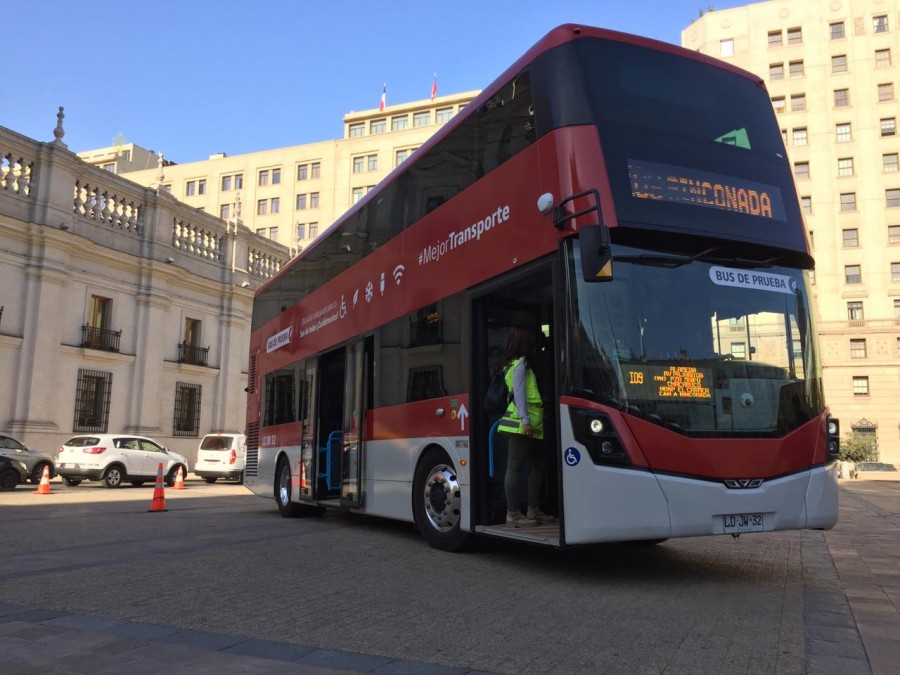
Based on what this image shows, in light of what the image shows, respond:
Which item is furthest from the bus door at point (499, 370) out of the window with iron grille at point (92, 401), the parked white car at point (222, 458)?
the window with iron grille at point (92, 401)

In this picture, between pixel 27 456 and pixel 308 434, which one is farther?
pixel 27 456

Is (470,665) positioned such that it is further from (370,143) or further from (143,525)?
(370,143)

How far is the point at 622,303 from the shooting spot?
A: 5617 millimetres

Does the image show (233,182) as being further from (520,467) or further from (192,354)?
(520,467)

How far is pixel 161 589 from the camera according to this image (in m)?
5.62

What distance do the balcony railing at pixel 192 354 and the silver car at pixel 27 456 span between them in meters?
9.88

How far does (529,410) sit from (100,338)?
2453 centimetres

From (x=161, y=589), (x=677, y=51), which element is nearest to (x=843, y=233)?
(x=677, y=51)

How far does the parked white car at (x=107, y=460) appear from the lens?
2078cm

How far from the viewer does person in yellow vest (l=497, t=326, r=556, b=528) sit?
6.55 metres

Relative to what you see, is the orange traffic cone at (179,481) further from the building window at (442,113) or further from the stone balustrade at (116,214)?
the building window at (442,113)

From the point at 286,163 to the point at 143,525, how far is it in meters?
59.5

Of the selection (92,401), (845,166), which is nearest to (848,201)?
(845,166)

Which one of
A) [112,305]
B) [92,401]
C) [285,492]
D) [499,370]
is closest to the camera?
[499,370]
